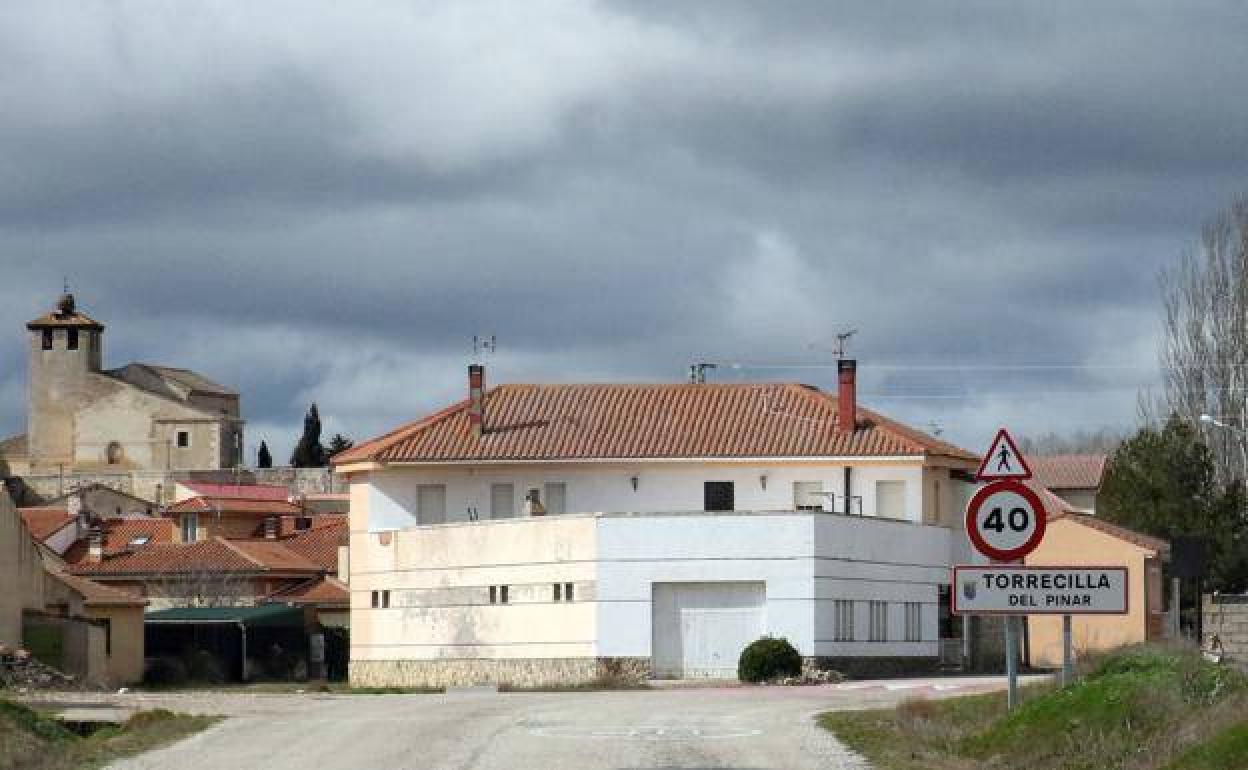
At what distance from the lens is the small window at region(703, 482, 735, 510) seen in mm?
66625

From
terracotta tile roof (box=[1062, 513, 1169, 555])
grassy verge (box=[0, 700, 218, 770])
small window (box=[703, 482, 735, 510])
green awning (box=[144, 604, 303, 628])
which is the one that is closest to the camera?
grassy verge (box=[0, 700, 218, 770])

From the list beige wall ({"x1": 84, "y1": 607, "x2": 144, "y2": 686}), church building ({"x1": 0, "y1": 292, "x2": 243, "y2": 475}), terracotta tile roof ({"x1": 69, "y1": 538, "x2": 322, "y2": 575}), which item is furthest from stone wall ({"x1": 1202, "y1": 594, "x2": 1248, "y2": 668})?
church building ({"x1": 0, "y1": 292, "x2": 243, "y2": 475})

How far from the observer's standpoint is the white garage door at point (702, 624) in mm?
57875

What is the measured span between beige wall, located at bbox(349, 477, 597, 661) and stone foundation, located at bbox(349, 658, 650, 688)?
24 cm

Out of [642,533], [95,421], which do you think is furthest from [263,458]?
[642,533]

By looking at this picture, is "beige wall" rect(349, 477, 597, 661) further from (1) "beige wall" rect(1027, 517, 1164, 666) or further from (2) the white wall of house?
(1) "beige wall" rect(1027, 517, 1164, 666)

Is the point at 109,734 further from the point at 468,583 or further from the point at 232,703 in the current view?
the point at 468,583

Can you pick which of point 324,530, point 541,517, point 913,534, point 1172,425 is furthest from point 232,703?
point 324,530

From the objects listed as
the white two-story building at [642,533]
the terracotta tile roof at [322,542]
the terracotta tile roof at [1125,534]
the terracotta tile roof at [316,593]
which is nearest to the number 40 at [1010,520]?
the white two-story building at [642,533]

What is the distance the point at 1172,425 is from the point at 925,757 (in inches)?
1891

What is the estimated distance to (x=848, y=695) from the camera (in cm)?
4172

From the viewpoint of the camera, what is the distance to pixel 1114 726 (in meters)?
21.3

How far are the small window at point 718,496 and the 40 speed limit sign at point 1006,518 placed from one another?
45.5 metres

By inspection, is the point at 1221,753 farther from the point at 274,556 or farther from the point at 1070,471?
the point at 1070,471
